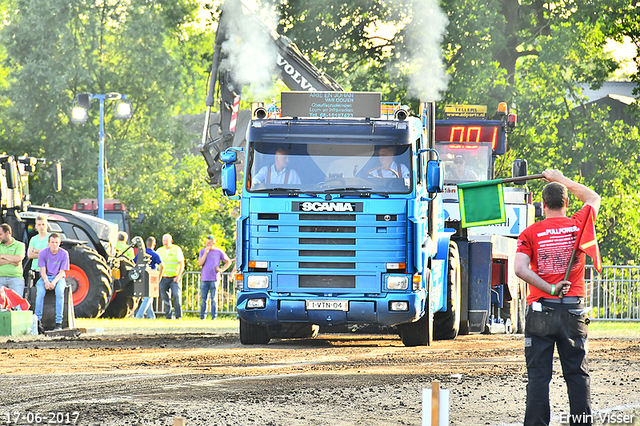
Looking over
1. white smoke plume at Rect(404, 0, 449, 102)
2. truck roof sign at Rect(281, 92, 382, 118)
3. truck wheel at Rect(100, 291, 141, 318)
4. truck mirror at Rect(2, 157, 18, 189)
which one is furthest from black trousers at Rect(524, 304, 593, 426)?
white smoke plume at Rect(404, 0, 449, 102)

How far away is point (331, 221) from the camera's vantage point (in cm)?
1378

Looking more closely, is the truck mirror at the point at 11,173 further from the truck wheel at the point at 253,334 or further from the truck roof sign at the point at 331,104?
the truck roof sign at the point at 331,104

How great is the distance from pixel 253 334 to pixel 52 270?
12.8 ft

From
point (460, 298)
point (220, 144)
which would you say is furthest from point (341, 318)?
point (220, 144)

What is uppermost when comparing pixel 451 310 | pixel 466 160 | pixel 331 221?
pixel 466 160

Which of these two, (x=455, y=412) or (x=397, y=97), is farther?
(x=397, y=97)

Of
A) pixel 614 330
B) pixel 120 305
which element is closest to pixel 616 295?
pixel 614 330

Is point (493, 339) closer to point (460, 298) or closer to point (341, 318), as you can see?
point (460, 298)

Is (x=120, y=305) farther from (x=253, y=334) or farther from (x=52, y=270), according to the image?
(x=253, y=334)

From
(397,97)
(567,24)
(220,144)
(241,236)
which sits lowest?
(241,236)

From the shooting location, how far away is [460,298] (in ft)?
58.0

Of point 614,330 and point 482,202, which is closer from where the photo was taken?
point 482,202

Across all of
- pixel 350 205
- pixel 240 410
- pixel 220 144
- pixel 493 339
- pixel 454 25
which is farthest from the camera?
pixel 454 25

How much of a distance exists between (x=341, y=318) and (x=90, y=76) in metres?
34.8
